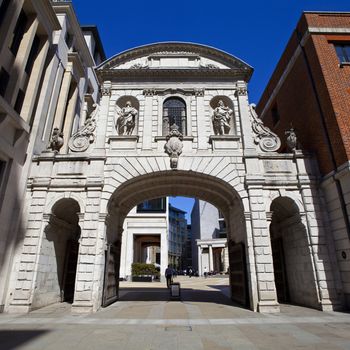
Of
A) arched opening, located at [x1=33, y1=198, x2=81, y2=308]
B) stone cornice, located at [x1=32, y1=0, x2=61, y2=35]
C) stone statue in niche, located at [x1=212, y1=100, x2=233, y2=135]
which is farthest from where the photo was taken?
stone statue in niche, located at [x1=212, y1=100, x2=233, y2=135]

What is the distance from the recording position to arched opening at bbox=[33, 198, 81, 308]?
39.1 feet

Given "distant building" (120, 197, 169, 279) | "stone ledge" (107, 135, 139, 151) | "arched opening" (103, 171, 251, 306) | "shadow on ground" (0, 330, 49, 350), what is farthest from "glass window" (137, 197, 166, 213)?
"shadow on ground" (0, 330, 49, 350)

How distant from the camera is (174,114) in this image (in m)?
15.5

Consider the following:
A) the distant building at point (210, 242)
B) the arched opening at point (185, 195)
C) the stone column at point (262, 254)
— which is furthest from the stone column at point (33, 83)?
the distant building at point (210, 242)

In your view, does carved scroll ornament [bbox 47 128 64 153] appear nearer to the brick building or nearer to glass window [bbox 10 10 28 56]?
glass window [bbox 10 10 28 56]

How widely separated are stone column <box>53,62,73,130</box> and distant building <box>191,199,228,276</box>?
4403 centimetres

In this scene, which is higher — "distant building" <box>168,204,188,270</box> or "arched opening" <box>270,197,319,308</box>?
"distant building" <box>168,204,188,270</box>

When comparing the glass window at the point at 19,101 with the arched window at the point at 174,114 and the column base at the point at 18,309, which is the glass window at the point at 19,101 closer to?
the arched window at the point at 174,114

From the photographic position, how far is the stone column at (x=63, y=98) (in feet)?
54.2

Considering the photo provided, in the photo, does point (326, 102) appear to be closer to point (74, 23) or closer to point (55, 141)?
point (55, 141)

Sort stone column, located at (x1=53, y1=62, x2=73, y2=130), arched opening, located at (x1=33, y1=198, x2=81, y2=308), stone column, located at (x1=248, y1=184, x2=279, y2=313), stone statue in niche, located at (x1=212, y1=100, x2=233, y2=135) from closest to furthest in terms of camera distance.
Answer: stone column, located at (x1=248, y1=184, x2=279, y2=313), arched opening, located at (x1=33, y1=198, x2=81, y2=308), stone statue in niche, located at (x1=212, y1=100, x2=233, y2=135), stone column, located at (x1=53, y1=62, x2=73, y2=130)

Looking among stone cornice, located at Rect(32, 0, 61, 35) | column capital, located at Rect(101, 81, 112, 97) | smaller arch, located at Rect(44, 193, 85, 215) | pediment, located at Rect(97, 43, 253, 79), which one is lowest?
smaller arch, located at Rect(44, 193, 85, 215)

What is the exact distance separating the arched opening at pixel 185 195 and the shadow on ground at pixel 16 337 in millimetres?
4911

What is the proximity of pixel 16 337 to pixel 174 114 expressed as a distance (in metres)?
12.6
